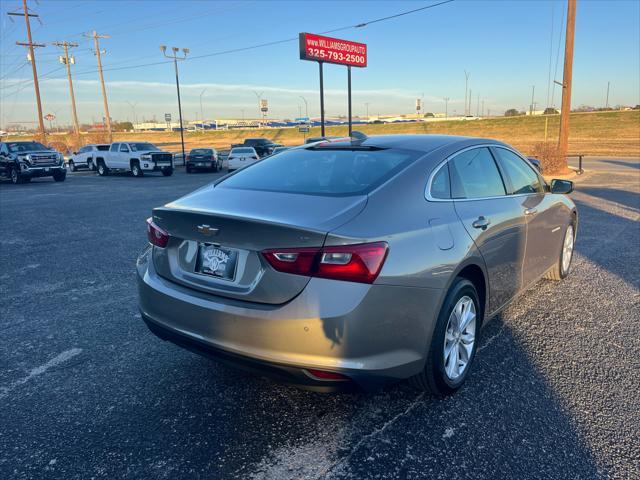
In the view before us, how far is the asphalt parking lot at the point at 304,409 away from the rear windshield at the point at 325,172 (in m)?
1.32

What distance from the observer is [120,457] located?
260 centimetres

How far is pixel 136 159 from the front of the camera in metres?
26.4

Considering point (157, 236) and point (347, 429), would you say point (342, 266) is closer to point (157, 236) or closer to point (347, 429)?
point (347, 429)

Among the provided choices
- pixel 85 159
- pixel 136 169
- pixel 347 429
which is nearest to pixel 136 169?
pixel 136 169

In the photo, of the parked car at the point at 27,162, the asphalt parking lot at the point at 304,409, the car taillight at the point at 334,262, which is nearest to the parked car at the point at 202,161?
the parked car at the point at 27,162

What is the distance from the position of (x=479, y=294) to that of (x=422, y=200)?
94cm

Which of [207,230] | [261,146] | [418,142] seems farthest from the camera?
[261,146]

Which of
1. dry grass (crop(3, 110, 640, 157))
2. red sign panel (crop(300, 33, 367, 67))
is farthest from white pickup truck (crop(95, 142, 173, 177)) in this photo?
dry grass (crop(3, 110, 640, 157))

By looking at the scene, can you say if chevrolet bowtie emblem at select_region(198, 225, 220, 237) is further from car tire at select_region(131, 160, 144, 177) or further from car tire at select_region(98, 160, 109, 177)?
car tire at select_region(98, 160, 109, 177)

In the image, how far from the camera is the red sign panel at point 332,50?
99.3 ft

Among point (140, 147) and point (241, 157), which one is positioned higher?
point (140, 147)

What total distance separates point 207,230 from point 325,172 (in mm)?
1071

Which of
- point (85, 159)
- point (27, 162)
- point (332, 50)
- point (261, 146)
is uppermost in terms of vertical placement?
point (332, 50)

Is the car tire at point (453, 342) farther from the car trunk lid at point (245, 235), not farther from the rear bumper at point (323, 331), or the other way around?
the car trunk lid at point (245, 235)
